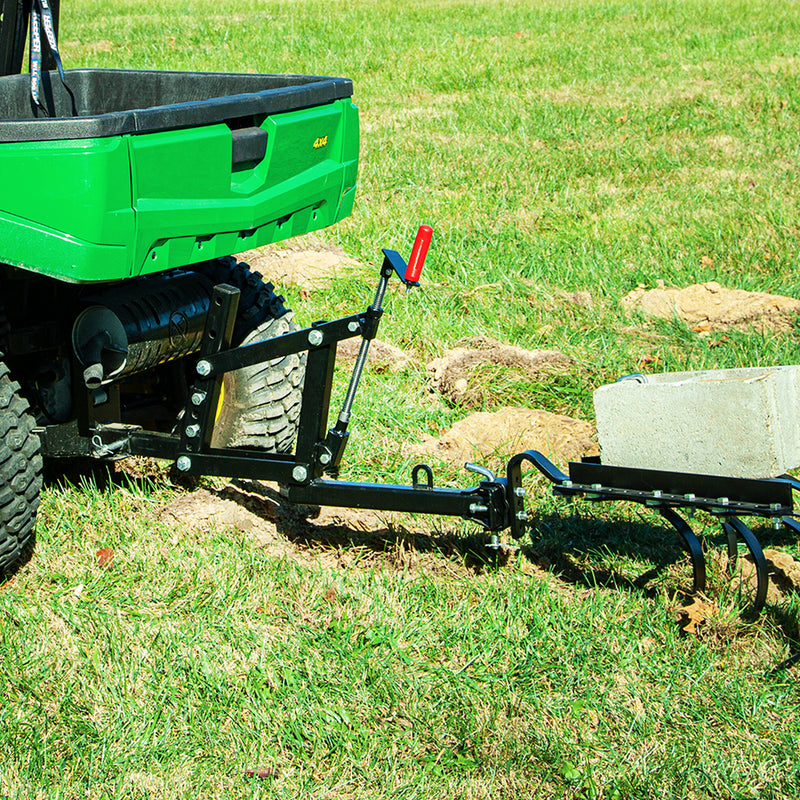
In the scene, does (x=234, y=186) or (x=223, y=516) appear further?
(x=223, y=516)

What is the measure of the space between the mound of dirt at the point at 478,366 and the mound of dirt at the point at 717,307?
0.96 metres

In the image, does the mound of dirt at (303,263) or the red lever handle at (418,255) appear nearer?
the red lever handle at (418,255)

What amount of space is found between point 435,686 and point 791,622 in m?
1.08

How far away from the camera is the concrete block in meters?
2.71

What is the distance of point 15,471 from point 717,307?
12.5 feet

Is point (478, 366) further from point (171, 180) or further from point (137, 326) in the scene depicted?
point (171, 180)

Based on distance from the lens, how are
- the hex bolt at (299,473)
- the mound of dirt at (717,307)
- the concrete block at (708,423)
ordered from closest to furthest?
the concrete block at (708,423), the hex bolt at (299,473), the mound of dirt at (717,307)

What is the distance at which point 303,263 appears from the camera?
602 cm

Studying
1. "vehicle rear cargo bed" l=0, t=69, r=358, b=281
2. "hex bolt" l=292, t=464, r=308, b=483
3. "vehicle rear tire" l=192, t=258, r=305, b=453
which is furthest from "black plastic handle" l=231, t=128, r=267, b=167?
"hex bolt" l=292, t=464, r=308, b=483

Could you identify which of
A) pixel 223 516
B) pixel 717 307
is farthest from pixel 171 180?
pixel 717 307

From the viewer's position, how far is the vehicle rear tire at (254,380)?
3.60 m

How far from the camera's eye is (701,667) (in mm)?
2807

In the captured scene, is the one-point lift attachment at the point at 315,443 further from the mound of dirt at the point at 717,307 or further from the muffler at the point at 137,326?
the mound of dirt at the point at 717,307

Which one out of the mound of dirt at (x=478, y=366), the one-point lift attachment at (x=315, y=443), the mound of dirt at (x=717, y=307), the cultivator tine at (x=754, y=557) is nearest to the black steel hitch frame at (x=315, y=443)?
the one-point lift attachment at (x=315, y=443)
